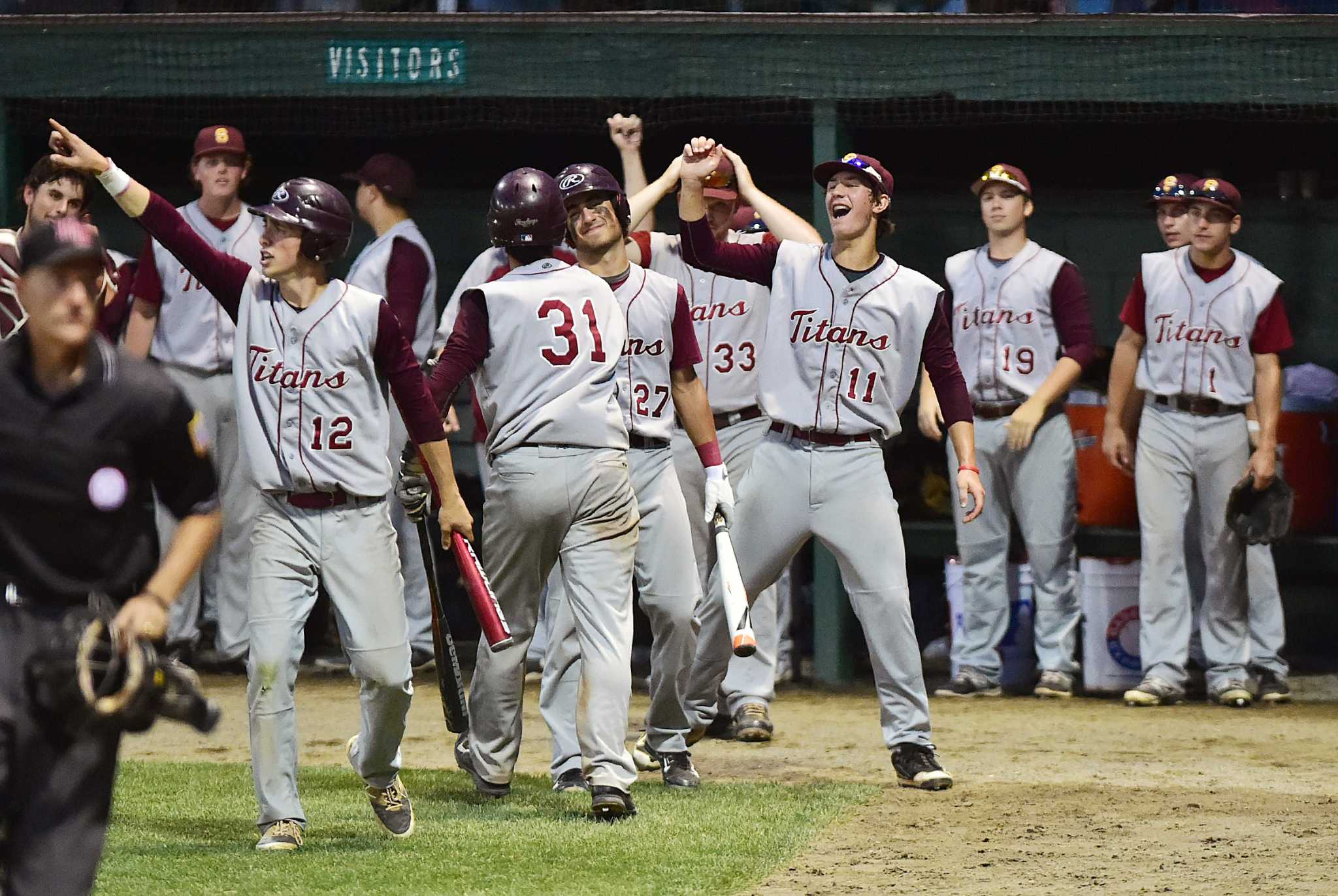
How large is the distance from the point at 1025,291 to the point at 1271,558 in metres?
1.56

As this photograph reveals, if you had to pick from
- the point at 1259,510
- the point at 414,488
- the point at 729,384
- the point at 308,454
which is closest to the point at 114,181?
the point at 308,454

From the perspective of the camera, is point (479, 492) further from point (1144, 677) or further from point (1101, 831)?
point (1101, 831)

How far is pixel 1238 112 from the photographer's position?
370 inches

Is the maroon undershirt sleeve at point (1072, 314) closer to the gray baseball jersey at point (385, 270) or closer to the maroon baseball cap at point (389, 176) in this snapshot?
the gray baseball jersey at point (385, 270)

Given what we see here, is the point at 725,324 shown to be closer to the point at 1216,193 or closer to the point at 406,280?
the point at 406,280

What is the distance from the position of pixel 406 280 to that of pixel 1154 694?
3698 mm

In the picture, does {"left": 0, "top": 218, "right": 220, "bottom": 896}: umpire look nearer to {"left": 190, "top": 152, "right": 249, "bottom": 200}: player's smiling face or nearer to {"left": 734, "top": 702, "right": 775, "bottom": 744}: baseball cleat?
{"left": 734, "top": 702, "right": 775, "bottom": 744}: baseball cleat

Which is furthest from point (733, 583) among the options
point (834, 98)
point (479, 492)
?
point (479, 492)

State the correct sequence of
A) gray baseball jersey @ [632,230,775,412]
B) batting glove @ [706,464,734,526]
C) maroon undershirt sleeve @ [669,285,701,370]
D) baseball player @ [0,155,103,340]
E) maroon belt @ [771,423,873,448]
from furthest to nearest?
gray baseball jersey @ [632,230,775,412] < baseball player @ [0,155,103,340] < maroon belt @ [771,423,873,448] < maroon undershirt sleeve @ [669,285,701,370] < batting glove @ [706,464,734,526]

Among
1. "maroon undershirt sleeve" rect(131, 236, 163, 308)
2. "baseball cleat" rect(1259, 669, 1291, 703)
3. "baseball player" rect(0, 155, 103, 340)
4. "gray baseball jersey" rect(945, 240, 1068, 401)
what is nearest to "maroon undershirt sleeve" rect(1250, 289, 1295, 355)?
"gray baseball jersey" rect(945, 240, 1068, 401)

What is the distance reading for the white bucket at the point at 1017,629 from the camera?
8945mm

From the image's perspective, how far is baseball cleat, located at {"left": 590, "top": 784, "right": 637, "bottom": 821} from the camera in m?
5.68

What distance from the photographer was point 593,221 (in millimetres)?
6219

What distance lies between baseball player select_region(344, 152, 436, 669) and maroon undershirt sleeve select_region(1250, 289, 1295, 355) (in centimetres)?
359
